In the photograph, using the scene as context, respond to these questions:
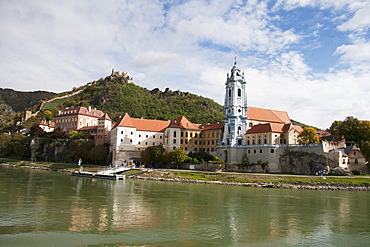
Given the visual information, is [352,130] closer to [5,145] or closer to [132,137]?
[132,137]

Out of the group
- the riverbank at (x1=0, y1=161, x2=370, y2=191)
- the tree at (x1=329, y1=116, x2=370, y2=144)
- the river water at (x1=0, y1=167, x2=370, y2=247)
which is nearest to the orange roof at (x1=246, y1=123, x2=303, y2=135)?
the tree at (x1=329, y1=116, x2=370, y2=144)

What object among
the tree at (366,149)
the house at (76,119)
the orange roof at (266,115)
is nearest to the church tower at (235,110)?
the orange roof at (266,115)

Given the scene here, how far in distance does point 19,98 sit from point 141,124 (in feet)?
437

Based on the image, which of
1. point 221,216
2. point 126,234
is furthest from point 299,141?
point 126,234

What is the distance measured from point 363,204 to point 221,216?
624 inches

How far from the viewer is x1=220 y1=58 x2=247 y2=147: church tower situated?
199ft

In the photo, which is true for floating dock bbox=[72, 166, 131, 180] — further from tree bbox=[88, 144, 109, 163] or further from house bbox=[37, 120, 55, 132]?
house bbox=[37, 120, 55, 132]

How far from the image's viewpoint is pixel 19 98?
173 metres

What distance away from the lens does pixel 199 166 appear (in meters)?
55.6

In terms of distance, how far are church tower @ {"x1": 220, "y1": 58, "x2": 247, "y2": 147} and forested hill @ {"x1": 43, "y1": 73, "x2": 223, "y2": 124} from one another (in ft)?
126

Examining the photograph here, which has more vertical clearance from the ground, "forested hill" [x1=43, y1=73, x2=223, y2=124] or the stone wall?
"forested hill" [x1=43, y1=73, x2=223, y2=124]

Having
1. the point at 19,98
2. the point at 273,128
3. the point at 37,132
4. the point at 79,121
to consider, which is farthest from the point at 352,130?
the point at 19,98

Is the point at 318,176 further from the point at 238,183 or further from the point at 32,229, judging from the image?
the point at 32,229

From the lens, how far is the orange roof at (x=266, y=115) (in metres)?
65.5
